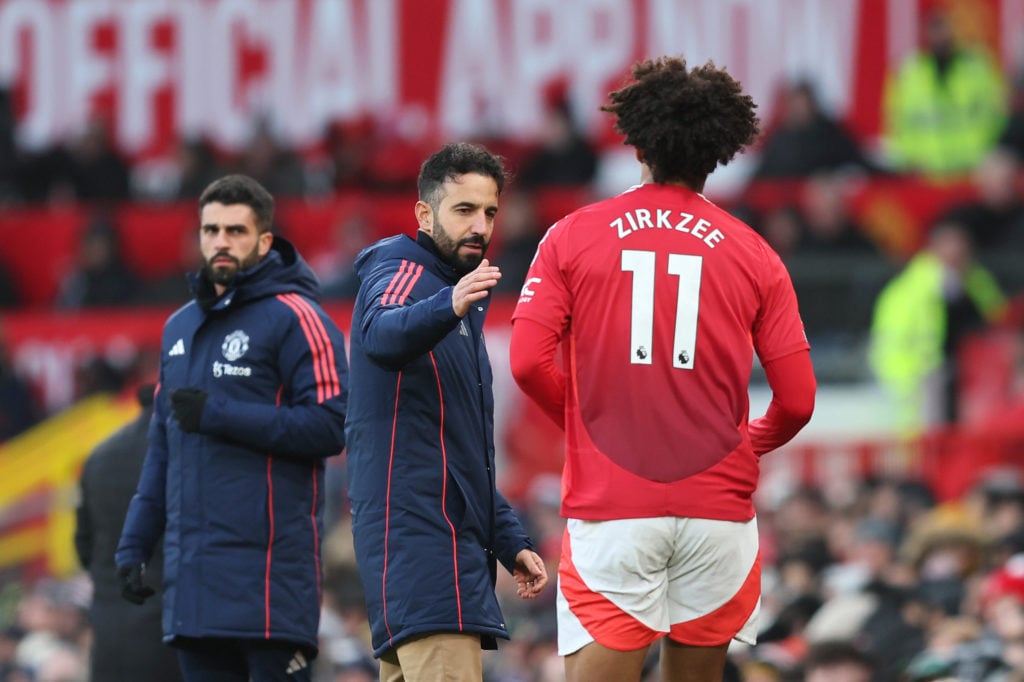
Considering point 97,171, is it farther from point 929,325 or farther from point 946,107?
point 929,325

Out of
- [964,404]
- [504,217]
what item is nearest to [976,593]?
[964,404]

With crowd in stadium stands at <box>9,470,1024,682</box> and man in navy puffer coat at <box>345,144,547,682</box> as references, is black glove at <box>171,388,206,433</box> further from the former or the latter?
crowd in stadium stands at <box>9,470,1024,682</box>

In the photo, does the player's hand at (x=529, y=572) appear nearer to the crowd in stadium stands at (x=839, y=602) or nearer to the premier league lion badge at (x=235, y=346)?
the premier league lion badge at (x=235, y=346)

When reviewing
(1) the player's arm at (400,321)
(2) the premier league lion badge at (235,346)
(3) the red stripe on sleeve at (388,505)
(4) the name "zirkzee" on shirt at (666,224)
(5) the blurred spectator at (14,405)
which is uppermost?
(4) the name "zirkzee" on shirt at (666,224)

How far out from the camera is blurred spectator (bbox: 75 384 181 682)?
8125 millimetres

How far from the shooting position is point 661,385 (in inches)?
242

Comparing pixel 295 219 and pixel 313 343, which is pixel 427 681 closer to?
pixel 313 343

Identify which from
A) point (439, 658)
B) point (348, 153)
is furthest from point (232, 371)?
point (348, 153)

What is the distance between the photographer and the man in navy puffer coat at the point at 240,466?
7172 mm

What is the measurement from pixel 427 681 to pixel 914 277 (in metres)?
9.85

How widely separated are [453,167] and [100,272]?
1200 cm

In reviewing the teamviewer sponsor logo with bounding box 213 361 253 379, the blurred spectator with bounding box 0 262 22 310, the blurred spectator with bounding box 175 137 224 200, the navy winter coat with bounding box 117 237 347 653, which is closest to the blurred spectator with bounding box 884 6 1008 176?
the blurred spectator with bounding box 175 137 224 200

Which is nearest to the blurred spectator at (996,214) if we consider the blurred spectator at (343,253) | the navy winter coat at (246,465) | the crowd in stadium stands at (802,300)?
the crowd in stadium stands at (802,300)

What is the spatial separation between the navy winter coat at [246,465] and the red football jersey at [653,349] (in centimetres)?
135
